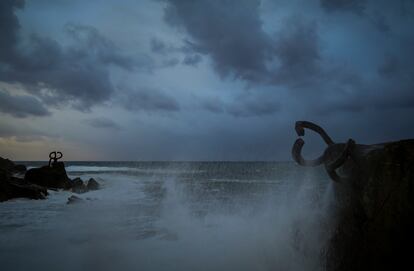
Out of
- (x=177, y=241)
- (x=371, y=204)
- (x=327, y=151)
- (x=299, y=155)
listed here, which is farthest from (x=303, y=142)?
(x=177, y=241)

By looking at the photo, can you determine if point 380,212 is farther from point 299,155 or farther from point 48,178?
point 48,178

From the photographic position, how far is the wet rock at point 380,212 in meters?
2.75

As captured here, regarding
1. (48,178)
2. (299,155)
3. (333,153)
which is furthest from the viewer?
(48,178)

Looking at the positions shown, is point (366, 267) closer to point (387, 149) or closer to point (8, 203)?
point (387, 149)

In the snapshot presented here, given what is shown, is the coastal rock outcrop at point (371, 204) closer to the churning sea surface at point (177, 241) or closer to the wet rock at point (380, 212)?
the wet rock at point (380, 212)

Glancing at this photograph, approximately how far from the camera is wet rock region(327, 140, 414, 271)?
2.75m

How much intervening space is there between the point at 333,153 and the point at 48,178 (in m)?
21.0

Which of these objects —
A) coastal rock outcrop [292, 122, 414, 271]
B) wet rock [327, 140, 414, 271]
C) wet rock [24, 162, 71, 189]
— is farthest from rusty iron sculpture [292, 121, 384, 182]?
wet rock [24, 162, 71, 189]

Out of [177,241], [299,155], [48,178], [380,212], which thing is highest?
[299,155]

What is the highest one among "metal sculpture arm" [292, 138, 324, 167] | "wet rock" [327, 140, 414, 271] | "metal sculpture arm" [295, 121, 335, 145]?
"metal sculpture arm" [295, 121, 335, 145]

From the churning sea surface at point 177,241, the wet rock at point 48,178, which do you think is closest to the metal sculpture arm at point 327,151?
the churning sea surface at point 177,241

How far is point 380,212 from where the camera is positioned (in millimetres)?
2908

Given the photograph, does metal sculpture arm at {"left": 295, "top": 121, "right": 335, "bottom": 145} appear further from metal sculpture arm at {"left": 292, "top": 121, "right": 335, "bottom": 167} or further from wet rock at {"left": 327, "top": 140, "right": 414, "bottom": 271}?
wet rock at {"left": 327, "top": 140, "right": 414, "bottom": 271}

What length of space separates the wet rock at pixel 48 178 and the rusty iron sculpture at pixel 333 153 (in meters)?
19.9
